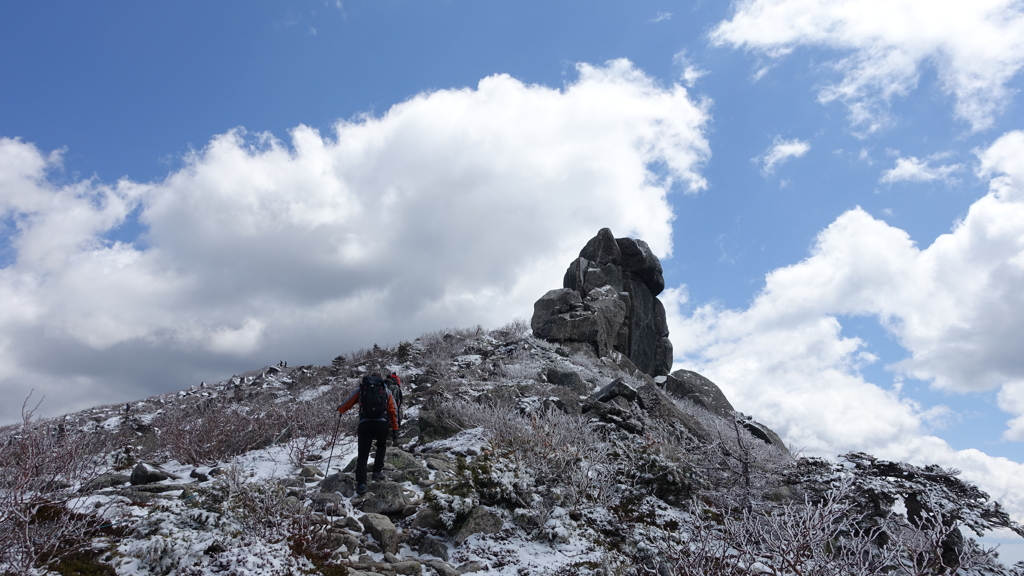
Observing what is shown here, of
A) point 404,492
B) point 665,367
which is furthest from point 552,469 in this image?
point 665,367

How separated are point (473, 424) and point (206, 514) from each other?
5.86 m

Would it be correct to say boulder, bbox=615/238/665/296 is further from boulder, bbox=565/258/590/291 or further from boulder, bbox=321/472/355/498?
boulder, bbox=321/472/355/498

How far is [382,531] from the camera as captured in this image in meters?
5.43

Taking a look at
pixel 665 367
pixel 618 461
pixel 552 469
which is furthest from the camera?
pixel 665 367

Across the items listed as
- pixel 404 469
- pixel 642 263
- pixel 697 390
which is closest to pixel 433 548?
pixel 404 469

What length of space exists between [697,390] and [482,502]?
17940 millimetres

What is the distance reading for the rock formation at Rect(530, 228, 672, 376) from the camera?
84.8 ft

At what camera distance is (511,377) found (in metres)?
16.1

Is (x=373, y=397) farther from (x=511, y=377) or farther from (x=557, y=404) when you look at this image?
(x=511, y=377)

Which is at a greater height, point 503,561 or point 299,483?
point 299,483

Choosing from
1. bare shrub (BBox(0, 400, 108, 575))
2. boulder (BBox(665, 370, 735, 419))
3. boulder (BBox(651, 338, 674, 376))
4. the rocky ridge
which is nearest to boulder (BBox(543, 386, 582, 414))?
the rocky ridge

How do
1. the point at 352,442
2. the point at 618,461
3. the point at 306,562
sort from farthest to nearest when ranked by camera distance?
the point at 352,442
the point at 618,461
the point at 306,562

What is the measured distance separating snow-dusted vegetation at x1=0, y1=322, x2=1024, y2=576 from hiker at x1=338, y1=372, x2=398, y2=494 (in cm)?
36

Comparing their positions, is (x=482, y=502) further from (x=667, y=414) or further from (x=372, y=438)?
(x=667, y=414)
